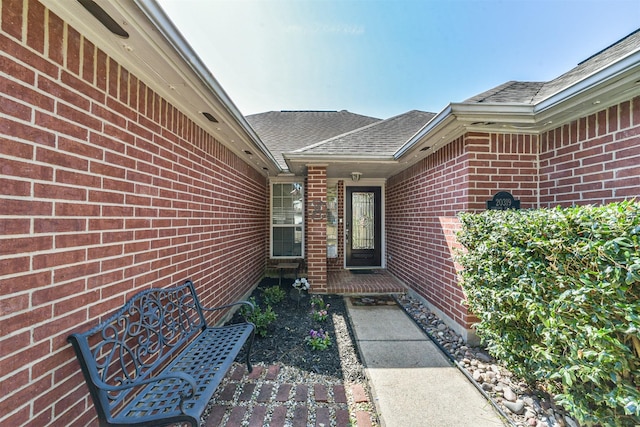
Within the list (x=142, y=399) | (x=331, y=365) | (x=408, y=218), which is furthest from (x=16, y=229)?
(x=408, y=218)

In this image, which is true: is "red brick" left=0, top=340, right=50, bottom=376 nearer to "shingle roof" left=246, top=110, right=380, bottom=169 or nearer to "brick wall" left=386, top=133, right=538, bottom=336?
"brick wall" left=386, top=133, right=538, bottom=336

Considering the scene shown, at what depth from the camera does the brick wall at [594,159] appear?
2.25 meters

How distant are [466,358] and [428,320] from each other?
1.03m

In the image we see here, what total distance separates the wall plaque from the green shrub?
2.74 ft

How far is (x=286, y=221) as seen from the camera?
22.8ft

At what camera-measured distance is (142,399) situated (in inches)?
66.7

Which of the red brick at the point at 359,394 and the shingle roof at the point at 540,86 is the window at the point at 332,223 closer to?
the shingle roof at the point at 540,86

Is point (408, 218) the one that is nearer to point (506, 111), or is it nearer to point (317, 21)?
point (506, 111)

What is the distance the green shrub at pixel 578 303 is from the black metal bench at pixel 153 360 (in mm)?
2416

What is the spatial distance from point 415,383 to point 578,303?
1.58 metres

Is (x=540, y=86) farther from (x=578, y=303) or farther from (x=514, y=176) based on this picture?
(x=578, y=303)

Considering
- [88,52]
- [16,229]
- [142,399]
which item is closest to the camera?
[16,229]

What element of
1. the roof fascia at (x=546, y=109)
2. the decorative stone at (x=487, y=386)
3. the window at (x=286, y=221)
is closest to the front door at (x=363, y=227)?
the window at (x=286, y=221)

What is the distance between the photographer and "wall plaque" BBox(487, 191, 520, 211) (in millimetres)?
3082
